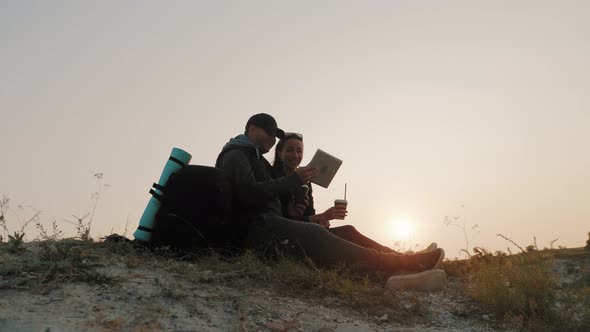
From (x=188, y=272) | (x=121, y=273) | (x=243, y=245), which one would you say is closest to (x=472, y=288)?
(x=243, y=245)

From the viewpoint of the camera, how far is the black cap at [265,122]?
6195 mm

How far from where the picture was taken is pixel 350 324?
3953mm

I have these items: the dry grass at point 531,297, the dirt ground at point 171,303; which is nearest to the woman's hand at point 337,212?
the dirt ground at point 171,303

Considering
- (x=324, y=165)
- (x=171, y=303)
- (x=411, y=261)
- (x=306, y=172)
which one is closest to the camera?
A: (x=171, y=303)

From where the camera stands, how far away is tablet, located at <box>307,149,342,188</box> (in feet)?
19.8

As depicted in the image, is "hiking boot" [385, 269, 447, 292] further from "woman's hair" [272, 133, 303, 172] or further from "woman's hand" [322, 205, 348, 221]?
"woman's hair" [272, 133, 303, 172]

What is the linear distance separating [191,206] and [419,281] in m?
2.31

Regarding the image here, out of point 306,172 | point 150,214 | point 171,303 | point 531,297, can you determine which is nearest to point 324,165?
point 306,172

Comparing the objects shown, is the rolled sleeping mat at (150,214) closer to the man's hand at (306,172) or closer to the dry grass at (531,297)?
the man's hand at (306,172)

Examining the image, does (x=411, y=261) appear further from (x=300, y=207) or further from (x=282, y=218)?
(x=300, y=207)

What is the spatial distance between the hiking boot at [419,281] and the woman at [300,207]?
46.5 inches

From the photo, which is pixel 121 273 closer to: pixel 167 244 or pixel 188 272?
pixel 188 272

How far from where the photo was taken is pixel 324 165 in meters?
6.09

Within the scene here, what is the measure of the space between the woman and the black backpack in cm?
105
